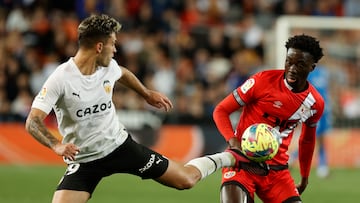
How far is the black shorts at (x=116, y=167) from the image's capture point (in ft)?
25.2

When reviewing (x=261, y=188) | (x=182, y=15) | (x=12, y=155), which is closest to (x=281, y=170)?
(x=261, y=188)

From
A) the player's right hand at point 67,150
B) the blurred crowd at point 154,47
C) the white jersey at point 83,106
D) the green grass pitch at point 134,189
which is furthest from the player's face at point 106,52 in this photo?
the blurred crowd at point 154,47

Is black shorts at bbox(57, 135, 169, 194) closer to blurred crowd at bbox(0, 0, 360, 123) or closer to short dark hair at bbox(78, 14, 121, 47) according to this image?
short dark hair at bbox(78, 14, 121, 47)

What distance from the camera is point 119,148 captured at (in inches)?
311

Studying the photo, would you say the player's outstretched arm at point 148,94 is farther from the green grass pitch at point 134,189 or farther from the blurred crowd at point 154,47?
the blurred crowd at point 154,47

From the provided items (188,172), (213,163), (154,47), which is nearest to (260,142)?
(213,163)

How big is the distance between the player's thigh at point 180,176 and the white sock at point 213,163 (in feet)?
0.24

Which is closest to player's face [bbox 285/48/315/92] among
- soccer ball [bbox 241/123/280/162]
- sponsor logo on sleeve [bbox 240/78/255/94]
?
sponsor logo on sleeve [bbox 240/78/255/94]

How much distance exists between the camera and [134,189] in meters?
13.7

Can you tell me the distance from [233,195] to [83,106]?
1.45 meters

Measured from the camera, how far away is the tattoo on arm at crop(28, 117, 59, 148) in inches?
284

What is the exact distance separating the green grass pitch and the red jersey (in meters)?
3.97

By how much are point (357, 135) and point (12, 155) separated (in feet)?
21.7

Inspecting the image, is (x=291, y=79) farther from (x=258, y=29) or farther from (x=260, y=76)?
(x=258, y=29)
